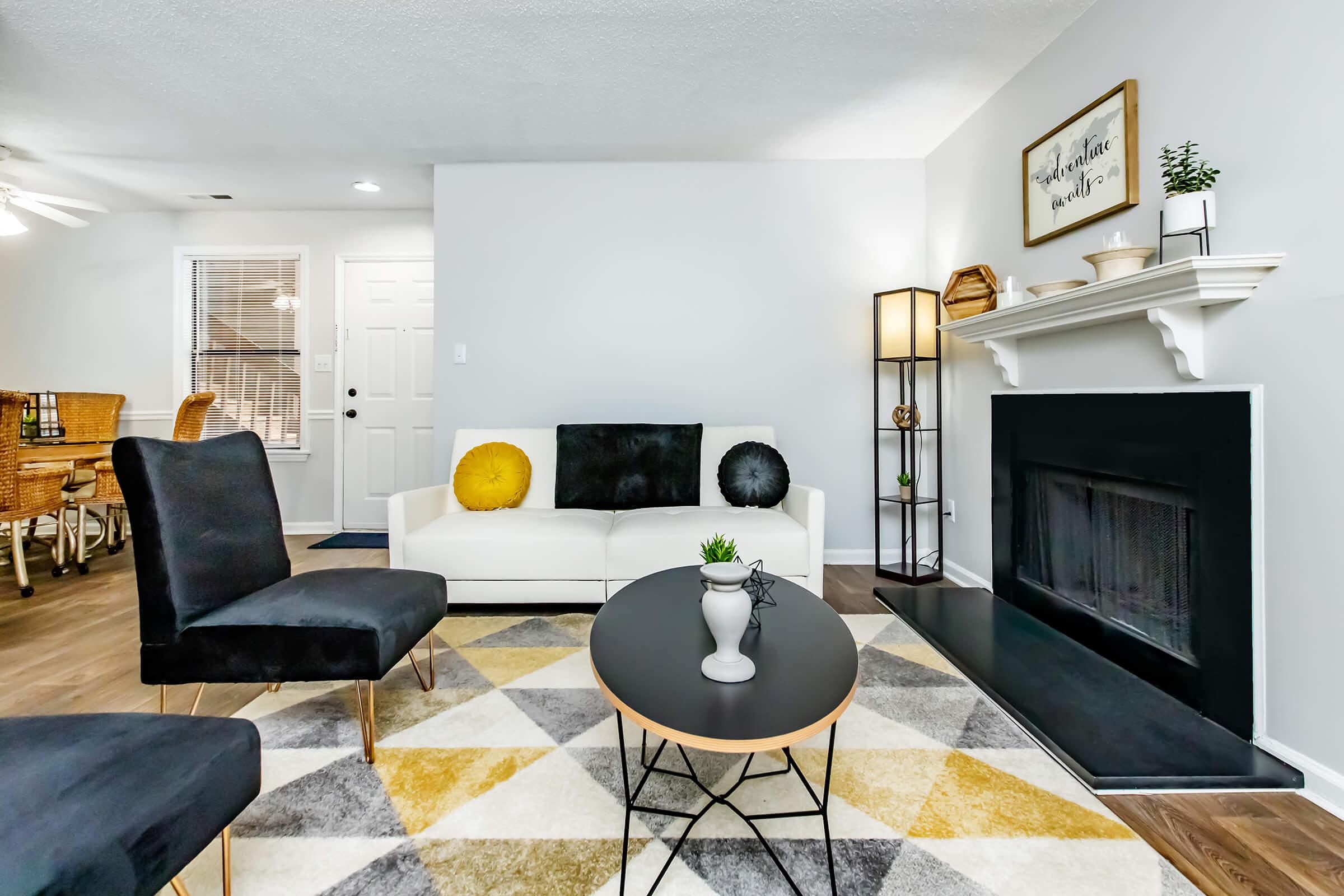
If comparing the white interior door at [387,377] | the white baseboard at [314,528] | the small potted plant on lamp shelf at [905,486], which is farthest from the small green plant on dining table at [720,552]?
the white baseboard at [314,528]

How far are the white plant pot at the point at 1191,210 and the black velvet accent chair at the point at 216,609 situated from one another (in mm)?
2407

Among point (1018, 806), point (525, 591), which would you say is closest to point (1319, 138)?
point (1018, 806)

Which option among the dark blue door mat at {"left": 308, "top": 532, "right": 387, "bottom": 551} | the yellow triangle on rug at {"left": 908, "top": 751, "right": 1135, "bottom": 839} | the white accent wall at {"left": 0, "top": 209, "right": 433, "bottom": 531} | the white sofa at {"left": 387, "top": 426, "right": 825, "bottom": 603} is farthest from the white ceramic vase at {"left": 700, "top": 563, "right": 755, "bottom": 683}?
the white accent wall at {"left": 0, "top": 209, "right": 433, "bottom": 531}

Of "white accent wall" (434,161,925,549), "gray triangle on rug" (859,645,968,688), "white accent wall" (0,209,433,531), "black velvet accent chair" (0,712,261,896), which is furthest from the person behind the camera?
"white accent wall" (0,209,433,531)

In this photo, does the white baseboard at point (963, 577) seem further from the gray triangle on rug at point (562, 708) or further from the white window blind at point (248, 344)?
the white window blind at point (248, 344)

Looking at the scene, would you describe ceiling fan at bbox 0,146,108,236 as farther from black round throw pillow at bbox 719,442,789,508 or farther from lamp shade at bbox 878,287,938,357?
lamp shade at bbox 878,287,938,357

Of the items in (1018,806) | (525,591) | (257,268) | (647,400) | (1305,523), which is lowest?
(1018,806)

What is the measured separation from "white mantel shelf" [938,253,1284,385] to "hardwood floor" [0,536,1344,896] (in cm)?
113

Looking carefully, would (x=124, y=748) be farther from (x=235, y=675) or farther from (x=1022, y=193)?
(x=1022, y=193)

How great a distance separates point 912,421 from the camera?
10.0ft

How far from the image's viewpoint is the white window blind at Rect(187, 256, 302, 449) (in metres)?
4.30

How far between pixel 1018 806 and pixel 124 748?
5.49 feet

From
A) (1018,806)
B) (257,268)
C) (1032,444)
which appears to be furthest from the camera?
(257,268)

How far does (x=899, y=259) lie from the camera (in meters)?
3.38
